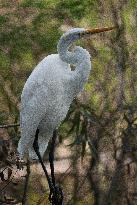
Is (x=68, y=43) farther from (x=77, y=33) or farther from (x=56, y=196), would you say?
(x=56, y=196)

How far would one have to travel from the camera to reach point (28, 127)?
2.47 metres

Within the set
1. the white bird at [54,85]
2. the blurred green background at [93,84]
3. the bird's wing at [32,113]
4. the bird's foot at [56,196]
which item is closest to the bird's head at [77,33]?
the white bird at [54,85]

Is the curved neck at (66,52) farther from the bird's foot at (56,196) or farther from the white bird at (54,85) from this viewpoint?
the bird's foot at (56,196)

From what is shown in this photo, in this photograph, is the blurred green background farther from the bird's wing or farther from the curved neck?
the curved neck

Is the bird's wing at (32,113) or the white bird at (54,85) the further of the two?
the bird's wing at (32,113)

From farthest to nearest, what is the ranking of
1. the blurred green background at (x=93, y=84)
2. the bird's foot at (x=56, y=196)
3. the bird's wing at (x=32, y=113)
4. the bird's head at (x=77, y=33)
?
the blurred green background at (x=93, y=84) < the bird's foot at (x=56, y=196) < the bird's wing at (x=32, y=113) < the bird's head at (x=77, y=33)

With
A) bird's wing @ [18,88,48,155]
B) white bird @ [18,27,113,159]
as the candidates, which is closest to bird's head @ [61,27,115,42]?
white bird @ [18,27,113,159]

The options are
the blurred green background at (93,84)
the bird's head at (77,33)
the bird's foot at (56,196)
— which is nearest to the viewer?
the bird's head at (77,33)

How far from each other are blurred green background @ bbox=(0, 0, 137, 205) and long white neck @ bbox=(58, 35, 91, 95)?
1.04 meters

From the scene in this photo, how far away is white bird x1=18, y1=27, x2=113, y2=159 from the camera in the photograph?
2.26 m

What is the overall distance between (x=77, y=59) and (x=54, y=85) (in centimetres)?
14

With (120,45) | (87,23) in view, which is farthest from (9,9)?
(120,45)

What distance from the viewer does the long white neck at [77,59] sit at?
2.25 m

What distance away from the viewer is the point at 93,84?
4.70 meters
